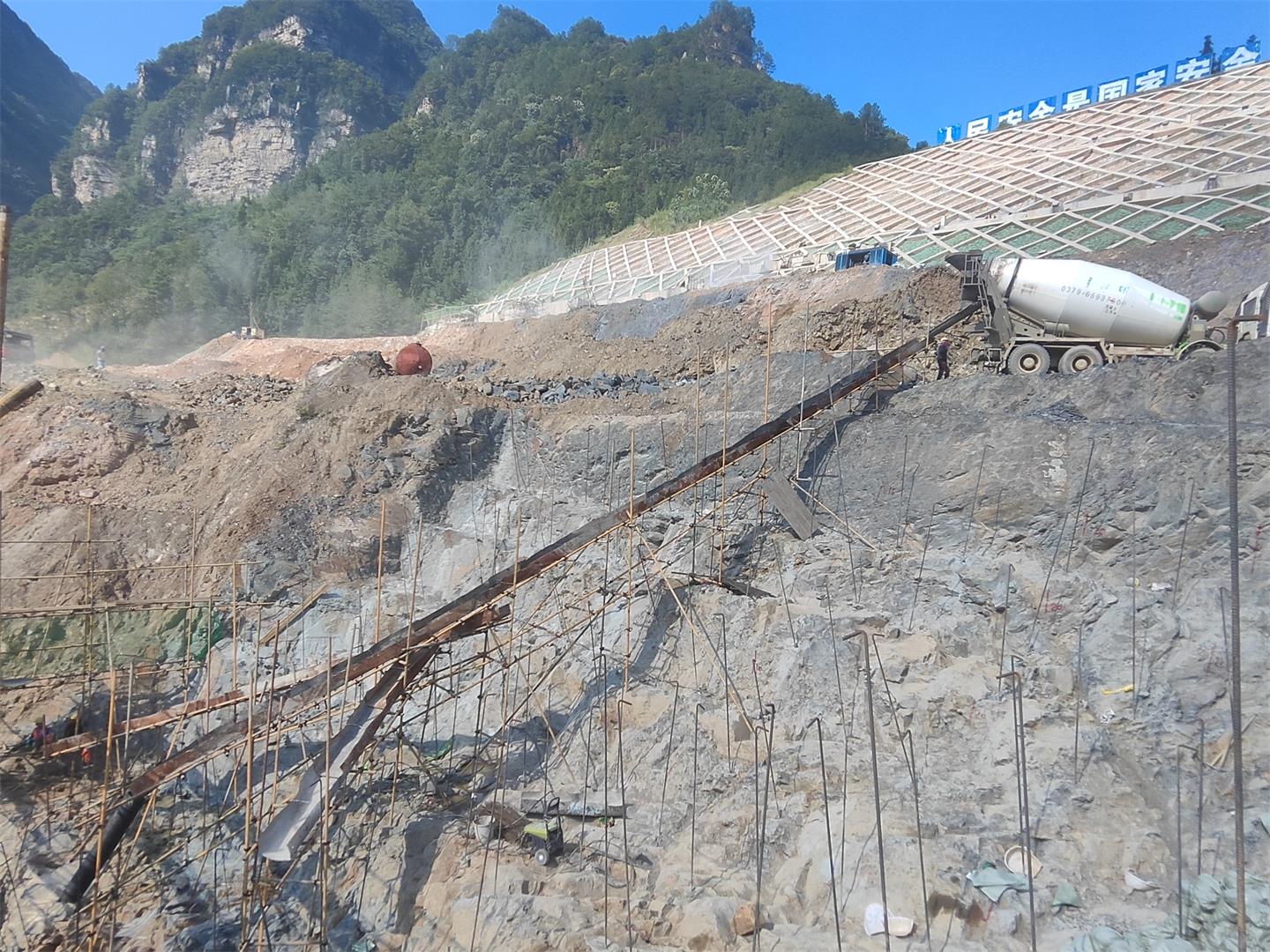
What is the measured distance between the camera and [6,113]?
54031 mm

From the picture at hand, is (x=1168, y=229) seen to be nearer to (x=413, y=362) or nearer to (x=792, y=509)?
(x=792, y=509)

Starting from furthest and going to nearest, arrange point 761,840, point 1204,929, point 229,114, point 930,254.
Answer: point 229,114 → point 930,254 → point 761,840 → point 1204,929

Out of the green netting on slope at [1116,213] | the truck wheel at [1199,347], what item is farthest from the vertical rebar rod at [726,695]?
the green netting on slope at [1116,213]

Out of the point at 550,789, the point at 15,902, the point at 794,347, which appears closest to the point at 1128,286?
the point at 794,347

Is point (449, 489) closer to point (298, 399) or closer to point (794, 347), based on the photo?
point (298, 399)

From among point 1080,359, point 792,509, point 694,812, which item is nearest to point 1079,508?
point 792,509

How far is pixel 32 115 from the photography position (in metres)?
59.5

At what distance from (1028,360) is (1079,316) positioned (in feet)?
2.74

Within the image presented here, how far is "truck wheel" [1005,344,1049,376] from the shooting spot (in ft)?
37.5

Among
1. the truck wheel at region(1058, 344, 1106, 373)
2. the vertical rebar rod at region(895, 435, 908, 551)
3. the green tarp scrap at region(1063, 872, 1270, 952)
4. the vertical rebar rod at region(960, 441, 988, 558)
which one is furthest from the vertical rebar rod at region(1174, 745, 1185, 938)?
the truck wheel at region(1058, 344, 1106, 373)

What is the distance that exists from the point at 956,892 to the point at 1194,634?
3.40 metres

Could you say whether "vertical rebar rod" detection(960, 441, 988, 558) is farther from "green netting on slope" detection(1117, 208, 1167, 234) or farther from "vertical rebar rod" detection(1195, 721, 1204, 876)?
"green netting on slope" detection(1117, 208, 1167, 234)

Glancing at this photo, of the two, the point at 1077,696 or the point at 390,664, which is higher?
the point at 390,664

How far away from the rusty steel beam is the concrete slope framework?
1071 centimetres
